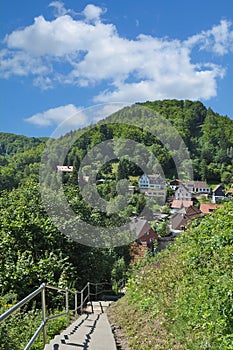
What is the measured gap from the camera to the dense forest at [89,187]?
1052cm

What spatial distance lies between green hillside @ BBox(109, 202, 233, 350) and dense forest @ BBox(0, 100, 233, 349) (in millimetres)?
2423

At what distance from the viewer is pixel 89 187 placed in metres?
26.3

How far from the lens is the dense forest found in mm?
10523

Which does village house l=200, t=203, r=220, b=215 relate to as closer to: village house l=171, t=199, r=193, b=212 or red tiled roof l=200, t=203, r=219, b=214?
red tiled roof l=200, t=203, r=219, b=214

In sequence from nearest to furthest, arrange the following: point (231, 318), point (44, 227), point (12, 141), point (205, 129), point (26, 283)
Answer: point (231, 318) < point (26, 283) < point (44, 227) < point (205, 129) < point (12, 141)

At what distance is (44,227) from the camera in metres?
12.8

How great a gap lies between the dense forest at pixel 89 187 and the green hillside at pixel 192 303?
2.42m

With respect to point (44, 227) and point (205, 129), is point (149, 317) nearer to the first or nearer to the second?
point (44, 227)

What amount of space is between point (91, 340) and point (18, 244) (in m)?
7.90

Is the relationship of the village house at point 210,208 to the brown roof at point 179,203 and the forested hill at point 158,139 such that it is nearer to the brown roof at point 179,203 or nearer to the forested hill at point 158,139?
the forested hill at point 158,139

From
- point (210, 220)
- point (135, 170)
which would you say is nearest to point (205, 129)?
point (135, 170)

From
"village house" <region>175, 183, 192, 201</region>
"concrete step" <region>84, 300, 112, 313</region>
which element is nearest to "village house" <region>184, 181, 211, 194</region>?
"village house" <region>175, 183, 192, 201</region>

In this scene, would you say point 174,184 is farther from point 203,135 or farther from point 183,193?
point 203,135

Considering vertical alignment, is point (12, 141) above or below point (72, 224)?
above
